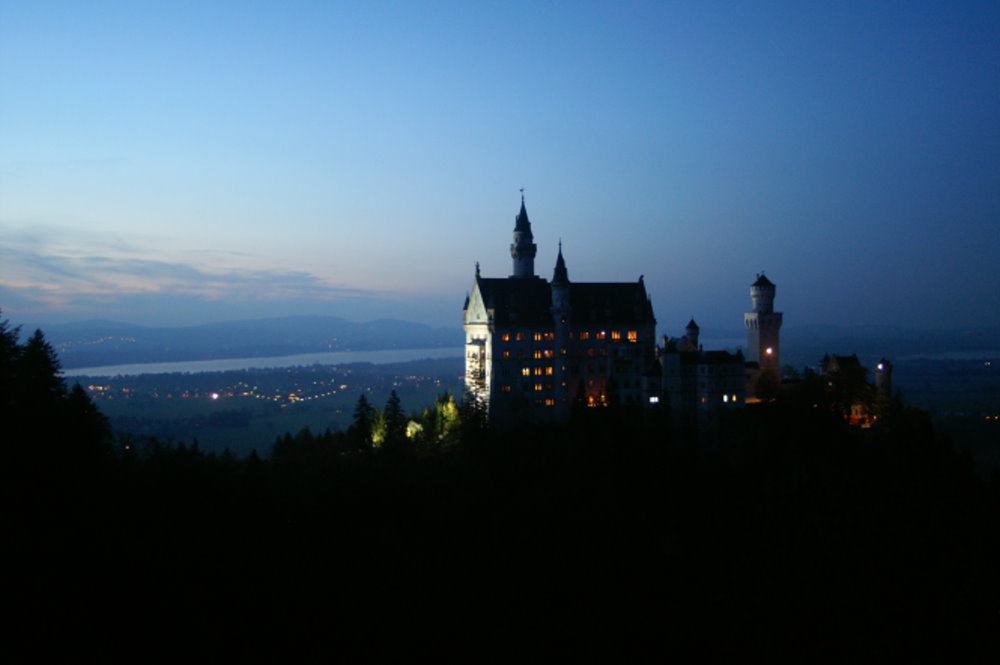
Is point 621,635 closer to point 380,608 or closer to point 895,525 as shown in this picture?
point 380,608

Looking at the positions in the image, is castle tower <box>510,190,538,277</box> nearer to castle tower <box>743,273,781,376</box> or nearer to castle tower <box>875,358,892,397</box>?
castle tower <box>743,273,781,376</box>

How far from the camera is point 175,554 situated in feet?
116

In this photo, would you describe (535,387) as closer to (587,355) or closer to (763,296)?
(587,355)

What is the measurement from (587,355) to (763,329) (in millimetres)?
18273

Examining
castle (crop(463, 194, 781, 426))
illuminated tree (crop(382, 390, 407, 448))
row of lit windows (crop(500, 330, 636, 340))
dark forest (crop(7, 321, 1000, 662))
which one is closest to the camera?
dark forest (crop(7, 321, 1000, 662))

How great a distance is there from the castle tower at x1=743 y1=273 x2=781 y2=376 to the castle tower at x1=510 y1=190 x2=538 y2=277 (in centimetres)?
2365

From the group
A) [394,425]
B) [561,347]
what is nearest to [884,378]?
[561,347]

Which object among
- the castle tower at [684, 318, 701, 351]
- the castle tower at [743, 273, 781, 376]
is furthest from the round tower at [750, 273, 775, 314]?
the castle tower at [684, 318, 701, 351]

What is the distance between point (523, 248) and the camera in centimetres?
8200

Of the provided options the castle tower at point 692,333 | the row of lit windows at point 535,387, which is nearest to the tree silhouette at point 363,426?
the row of lit windows at point 535,387

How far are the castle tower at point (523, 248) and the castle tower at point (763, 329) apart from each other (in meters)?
23.6

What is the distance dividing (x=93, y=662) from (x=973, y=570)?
55.4 m

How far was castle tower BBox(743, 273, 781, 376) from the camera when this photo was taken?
74.9 m

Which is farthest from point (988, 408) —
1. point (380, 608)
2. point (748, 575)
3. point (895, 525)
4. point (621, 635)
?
point (380, 608)
